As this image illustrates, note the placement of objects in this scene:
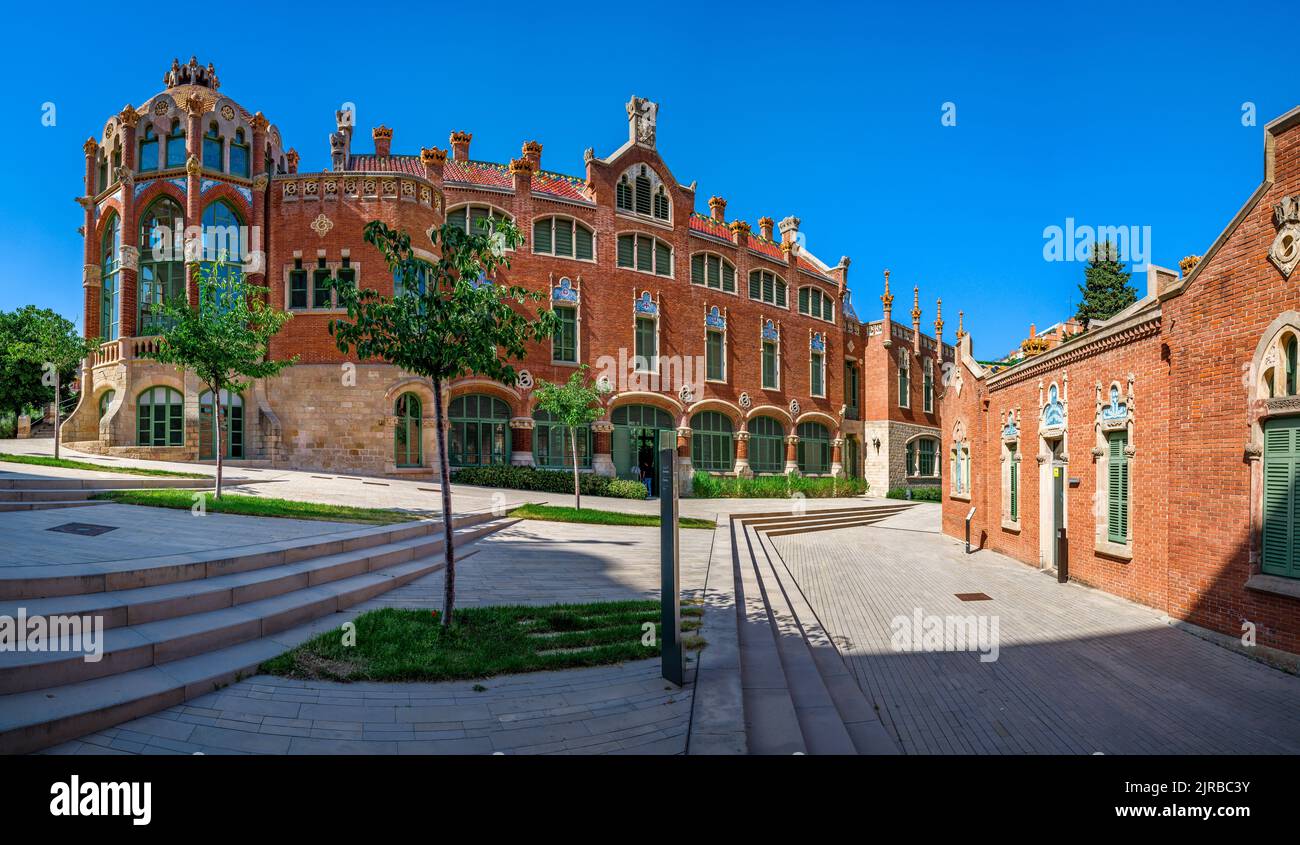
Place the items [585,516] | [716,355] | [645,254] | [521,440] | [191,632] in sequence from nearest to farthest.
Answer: [191,632], [585,516], [521,440], [645,254], [716,355]

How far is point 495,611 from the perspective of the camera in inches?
282

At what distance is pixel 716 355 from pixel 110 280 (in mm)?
26328

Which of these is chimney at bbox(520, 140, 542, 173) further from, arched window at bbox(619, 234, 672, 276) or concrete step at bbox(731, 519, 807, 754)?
concrete step at bbox(731, 519, 807, 754)

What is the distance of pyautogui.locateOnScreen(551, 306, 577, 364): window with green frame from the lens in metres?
27.9

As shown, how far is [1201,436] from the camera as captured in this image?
8.38 meters

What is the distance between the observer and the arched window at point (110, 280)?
959 inches

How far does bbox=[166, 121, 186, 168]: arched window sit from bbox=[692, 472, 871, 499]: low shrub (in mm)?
24986

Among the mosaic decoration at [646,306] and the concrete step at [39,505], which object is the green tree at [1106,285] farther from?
the concrete step at [39,505]

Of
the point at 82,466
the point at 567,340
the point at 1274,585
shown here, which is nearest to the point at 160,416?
the point at 82,466

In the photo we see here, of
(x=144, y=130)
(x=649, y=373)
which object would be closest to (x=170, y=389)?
(x=144, y=130)

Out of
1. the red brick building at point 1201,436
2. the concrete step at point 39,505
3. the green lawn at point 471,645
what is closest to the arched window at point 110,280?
the concrete step at point 39,505

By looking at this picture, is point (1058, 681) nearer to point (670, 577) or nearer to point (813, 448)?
point (670, 577)

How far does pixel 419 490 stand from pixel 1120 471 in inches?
672

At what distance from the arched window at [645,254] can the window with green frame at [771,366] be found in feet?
24.0
